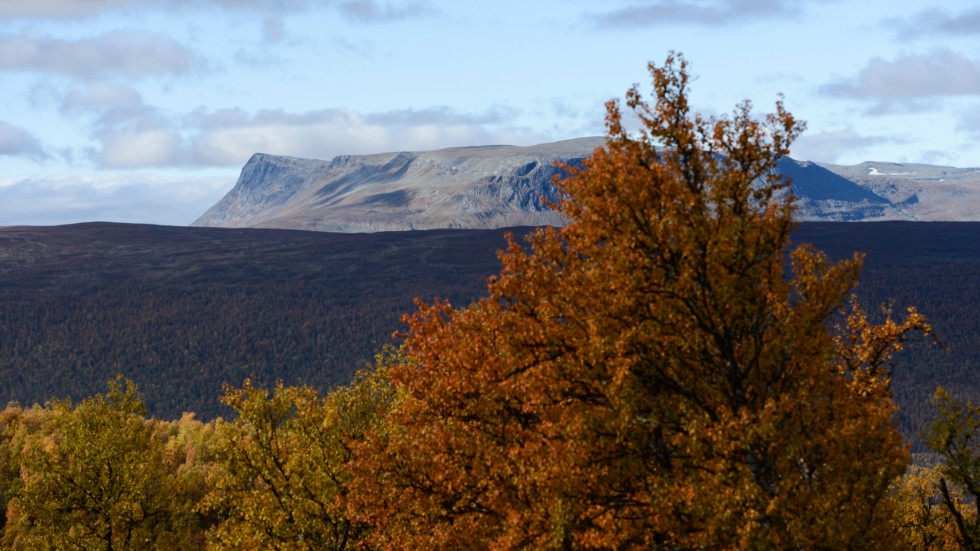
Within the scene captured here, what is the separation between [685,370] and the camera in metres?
22.3

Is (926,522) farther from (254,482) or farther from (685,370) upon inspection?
(254,482)

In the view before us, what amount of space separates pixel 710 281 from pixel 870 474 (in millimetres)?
5131

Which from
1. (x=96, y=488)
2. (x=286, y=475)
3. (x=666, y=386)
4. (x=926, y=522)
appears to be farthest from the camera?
(x=96, y=488)

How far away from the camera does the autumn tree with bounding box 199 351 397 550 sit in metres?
33.2

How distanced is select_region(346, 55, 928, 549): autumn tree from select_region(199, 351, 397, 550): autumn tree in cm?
1021

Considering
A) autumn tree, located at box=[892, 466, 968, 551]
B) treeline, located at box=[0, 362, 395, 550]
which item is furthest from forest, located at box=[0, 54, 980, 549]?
autumn tree, located at box=[892, 466, 968, 551]

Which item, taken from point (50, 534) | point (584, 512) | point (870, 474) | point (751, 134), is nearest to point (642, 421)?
point (584, 512)

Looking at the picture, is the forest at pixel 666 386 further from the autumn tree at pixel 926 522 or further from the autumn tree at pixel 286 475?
the autumn tree at pixel 926 522

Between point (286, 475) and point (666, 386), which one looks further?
point (286, 475)

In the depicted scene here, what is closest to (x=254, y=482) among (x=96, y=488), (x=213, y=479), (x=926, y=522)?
(x=96, y=488)

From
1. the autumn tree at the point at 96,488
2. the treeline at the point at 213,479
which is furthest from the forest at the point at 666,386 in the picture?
the autumn tree at the point at 96,488

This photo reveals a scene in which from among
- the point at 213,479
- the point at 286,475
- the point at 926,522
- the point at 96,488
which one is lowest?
the point at 213,479

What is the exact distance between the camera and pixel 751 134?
72.4 feet

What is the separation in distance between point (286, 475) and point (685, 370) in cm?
1646
